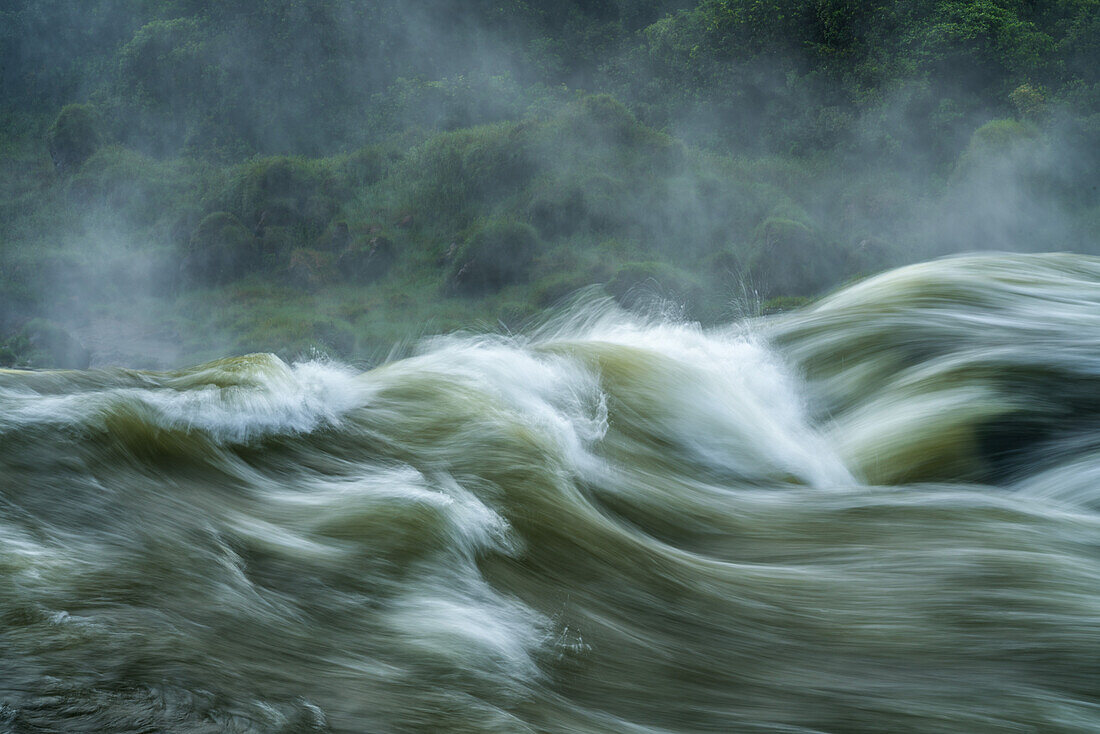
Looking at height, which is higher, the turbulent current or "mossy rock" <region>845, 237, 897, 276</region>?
"mossy rock" <region>845, 237, 897, 276</region>

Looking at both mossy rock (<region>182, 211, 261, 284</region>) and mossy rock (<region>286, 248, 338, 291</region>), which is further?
mossy rock (<region>182, 211, 261, 284</region>)

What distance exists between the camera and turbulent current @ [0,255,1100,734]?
198 centimetres

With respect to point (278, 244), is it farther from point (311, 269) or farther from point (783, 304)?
point (783, 304)

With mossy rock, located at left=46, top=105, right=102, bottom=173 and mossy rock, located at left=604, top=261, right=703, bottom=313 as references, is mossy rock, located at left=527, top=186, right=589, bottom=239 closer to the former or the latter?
mossy rock, located at left=604, top=261, right=703, bottom=313

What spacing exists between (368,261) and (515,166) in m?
3.31

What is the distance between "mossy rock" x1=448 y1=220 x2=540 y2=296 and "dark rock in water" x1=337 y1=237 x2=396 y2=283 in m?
1.86

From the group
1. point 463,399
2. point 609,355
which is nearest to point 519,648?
point 463,399

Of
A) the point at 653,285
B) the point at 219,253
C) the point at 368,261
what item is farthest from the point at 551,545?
the point at 219,253

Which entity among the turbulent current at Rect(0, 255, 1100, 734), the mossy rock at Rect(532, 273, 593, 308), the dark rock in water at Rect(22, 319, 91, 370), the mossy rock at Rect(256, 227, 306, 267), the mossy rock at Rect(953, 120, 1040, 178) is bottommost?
the turbulent current at Rect(0, 255, 1100, 734)

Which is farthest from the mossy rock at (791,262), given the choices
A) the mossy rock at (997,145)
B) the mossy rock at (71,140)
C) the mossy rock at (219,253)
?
the mossy rock at (71,140)

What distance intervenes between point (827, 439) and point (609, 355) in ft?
3.89

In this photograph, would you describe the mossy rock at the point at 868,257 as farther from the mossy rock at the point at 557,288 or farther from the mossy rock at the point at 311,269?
the mossy rock at the point at 311,269

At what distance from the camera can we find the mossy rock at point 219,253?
17547mm

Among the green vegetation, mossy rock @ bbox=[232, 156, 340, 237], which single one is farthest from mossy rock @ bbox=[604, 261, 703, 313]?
mossy rock @ bbox=[232, 156, 340, 237]
